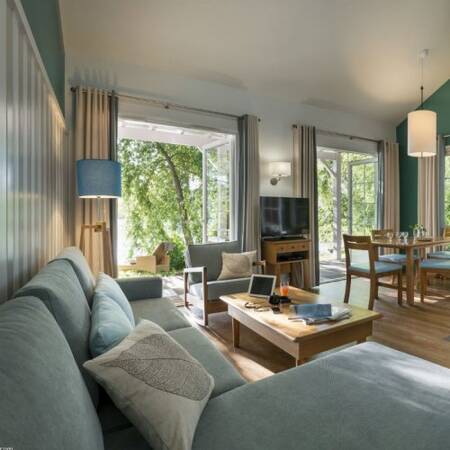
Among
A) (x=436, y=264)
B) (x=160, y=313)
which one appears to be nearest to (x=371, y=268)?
(x=436, y=264)

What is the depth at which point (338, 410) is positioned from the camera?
108cm

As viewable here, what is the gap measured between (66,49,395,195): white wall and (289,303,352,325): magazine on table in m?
2.81

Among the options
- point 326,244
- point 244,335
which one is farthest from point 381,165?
point 244,335

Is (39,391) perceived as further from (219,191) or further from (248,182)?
(219,191)

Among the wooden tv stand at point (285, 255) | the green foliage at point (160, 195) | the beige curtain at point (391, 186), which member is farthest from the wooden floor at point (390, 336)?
the green foliage at point (160, 195)

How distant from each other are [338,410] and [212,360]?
0.61 m

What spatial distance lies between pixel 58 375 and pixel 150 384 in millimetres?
334

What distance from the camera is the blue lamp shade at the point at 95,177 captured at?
109 inches

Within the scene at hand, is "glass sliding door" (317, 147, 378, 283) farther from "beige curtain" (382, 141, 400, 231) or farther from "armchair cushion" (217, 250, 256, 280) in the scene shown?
"armchair cushion" (217, 250, 256, 280)

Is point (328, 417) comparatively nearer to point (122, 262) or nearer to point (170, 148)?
point (122, 262)

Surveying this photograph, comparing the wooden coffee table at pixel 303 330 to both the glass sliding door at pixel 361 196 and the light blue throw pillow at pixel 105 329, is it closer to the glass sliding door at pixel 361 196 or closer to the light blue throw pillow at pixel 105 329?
the light blue throw pillow at pixel 105 329

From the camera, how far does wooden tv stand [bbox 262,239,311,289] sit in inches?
173

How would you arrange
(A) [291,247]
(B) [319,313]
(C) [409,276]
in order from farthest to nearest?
(A) [291,247], (C) [409,276], (B) [319,313]

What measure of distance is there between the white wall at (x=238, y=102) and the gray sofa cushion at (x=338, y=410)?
3396mm
